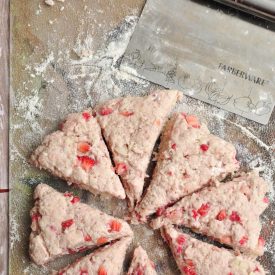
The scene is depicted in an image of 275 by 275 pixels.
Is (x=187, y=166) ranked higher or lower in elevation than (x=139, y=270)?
higher

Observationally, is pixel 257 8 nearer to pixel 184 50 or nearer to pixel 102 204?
pixel 184 50

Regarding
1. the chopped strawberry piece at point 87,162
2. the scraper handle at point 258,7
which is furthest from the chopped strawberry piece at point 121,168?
the scraper handle at point 258,7

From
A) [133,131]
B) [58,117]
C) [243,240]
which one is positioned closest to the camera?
[243,240]

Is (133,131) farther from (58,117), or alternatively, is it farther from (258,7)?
(258,7)

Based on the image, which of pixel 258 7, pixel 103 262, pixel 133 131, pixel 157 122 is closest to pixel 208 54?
pixel 258 7

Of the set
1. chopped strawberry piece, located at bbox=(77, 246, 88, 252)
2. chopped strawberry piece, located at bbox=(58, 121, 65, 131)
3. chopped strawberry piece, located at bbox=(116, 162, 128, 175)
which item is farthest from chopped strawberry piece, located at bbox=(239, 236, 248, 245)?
chopped strawberry piece, located at bbox=(58, 121, 65, 131)

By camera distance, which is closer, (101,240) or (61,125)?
(101,240)

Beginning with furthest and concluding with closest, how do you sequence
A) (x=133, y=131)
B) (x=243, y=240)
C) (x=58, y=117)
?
(x=58, y=117)
(x=133, y=131)
(x=243, y=240)
